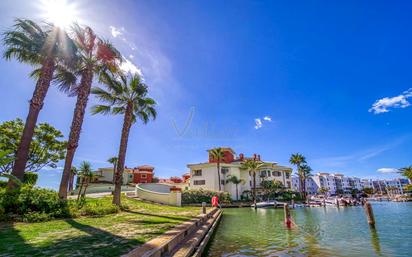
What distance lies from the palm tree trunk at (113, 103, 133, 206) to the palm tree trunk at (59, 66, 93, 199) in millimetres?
4300

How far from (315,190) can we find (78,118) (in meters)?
151

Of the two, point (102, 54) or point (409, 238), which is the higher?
point (102, 54)

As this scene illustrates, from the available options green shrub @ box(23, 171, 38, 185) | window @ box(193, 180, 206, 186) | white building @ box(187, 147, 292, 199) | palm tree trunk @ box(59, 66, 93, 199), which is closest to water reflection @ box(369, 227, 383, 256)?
palm tree trunk @ box(59, 66, 93, 199)

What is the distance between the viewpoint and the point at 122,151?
66.5ft

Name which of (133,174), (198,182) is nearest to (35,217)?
(198,182)

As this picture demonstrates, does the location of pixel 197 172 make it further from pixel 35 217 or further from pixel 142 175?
pixel 35 217

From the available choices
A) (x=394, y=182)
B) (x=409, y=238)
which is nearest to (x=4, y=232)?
(x=409, y=238)

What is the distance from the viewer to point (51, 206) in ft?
42.2

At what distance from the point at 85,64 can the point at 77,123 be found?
4959mm

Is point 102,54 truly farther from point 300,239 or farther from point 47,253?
point 300,239

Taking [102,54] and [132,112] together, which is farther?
[132,112]

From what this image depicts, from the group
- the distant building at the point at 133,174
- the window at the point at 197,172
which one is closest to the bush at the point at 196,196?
the window at the point at 197,172

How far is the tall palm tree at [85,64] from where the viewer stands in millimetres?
16422

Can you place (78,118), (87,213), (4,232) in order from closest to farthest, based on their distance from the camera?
(4,232), (87,213), (78,118)
